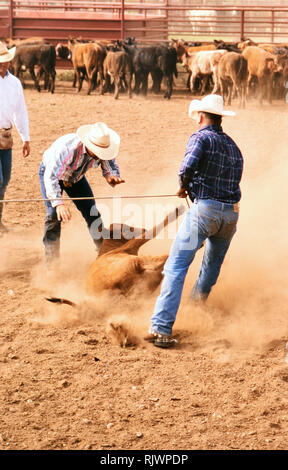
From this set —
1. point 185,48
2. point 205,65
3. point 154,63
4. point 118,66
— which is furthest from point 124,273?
point 185,48

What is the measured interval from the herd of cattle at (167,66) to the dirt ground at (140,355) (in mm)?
9282

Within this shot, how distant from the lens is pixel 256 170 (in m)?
9.25

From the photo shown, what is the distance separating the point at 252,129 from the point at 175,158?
2.68 m

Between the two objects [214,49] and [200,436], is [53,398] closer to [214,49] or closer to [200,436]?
[200,436]

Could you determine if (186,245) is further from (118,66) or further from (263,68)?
(118,66)

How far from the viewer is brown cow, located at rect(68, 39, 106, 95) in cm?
1747

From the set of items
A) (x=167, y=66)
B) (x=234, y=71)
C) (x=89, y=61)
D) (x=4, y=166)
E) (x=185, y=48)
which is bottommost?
(x=4, y=166)

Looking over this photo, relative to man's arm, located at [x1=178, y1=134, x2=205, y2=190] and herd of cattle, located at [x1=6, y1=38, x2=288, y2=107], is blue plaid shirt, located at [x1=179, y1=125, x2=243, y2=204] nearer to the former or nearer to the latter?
man's arm, located at [x1=178, y1=134, x2=205, y2=190]

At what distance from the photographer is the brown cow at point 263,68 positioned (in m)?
16.4

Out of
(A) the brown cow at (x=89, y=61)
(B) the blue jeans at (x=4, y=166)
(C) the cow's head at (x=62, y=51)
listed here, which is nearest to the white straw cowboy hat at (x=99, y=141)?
(B) the blue jeans at (x=4, y=166)

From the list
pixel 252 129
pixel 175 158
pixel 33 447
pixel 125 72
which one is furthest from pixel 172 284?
pixel 125 72

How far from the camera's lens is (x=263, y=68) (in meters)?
16.5

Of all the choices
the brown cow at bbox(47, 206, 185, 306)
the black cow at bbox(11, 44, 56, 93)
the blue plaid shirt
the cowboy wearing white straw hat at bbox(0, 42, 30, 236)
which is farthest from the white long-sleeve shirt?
the black cow at bbox(11, 44, 56, 93)

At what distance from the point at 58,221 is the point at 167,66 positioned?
12947mm
